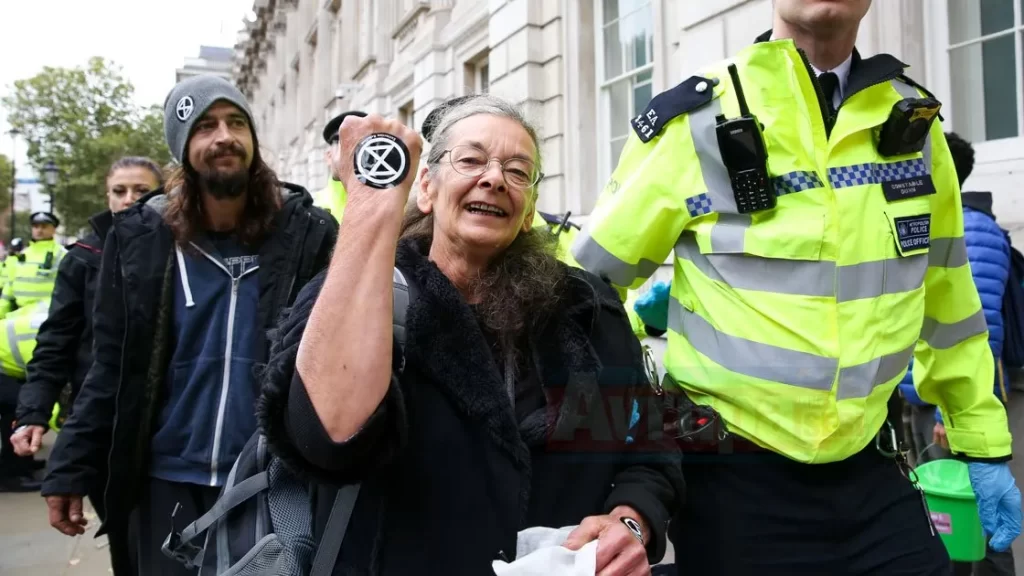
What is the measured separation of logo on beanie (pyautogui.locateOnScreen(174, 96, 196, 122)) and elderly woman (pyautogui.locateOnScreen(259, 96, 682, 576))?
1251 millimetres

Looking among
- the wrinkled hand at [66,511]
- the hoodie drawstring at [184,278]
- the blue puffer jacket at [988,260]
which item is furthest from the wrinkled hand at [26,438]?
the blue puffer jacket at [988,260]

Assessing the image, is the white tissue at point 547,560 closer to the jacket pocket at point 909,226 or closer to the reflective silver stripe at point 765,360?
the reflective silver stripe at point 765,360

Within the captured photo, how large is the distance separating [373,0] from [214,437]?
1579cm

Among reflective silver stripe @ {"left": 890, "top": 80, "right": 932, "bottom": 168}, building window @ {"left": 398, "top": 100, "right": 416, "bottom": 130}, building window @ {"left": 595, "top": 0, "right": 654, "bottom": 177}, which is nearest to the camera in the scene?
reflective silver stripe @ {"left": 890, "top": 80, "right": 932, "bottom": 168}

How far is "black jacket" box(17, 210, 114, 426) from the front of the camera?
3.10 metres

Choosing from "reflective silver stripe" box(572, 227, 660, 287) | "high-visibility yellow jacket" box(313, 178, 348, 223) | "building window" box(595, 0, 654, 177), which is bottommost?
"reflective silver stripe" box(572, 227, 660, 287)

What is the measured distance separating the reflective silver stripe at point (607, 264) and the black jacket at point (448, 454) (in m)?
0.44

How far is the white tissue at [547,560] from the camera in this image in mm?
1396

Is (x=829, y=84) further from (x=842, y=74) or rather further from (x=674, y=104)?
(x=674, y=104)

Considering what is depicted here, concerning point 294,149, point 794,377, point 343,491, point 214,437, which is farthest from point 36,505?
point 294,149

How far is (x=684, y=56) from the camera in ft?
20.0

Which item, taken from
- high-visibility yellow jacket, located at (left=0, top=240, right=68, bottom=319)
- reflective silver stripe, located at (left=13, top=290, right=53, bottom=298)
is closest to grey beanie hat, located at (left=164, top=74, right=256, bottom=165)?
high-visibility yellow jacket, located at (left=0, top=240, right=68, bottom=319)

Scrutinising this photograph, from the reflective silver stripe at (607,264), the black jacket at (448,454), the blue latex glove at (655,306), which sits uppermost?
the reflective silver stripe at (607,264)

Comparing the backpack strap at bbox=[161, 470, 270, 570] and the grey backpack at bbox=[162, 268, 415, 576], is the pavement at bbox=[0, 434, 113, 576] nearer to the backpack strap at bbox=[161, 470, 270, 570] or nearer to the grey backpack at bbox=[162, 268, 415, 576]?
the backpack strap at bbox=[161, 470, 270, 570]
